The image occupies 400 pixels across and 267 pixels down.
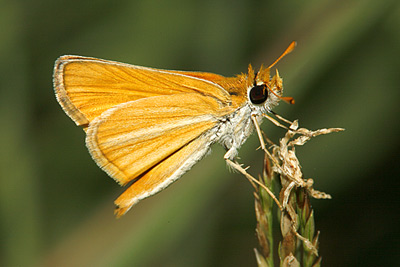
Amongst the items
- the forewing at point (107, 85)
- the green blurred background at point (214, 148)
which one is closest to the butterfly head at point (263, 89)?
the forewing at point (107, 85)

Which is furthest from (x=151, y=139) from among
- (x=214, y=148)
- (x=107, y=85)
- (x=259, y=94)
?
(x=214, y=148)

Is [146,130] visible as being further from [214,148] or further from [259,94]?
[214,148]

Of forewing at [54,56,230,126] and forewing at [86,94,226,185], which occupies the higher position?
forewing at [54,56,230,126]

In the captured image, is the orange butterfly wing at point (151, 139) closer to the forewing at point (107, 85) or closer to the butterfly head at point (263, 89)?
the forewing at point (107, 85)

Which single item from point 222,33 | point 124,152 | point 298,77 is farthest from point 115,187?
point 298,77

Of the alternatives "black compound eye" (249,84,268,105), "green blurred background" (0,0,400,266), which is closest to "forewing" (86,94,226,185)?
"black compound eye" (249,84,268,105)

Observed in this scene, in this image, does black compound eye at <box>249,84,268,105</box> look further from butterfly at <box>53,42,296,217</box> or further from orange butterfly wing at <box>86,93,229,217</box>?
orange butterfly wing at <box>86,93,229,217</box>

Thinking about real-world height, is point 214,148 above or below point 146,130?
below

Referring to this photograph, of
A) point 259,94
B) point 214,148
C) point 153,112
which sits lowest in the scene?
point 214,148
